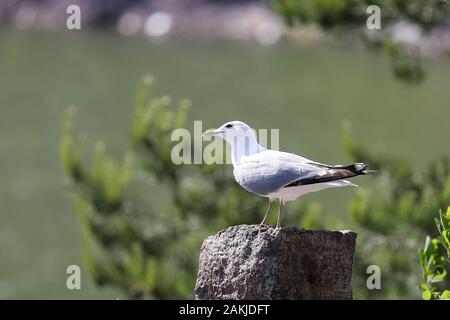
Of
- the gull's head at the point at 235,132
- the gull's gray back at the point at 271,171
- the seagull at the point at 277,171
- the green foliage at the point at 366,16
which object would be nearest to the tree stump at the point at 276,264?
the seagull at the point at 277,171

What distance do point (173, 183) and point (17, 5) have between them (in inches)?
1670

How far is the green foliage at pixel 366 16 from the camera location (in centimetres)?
781

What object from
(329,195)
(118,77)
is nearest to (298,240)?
(329,195)

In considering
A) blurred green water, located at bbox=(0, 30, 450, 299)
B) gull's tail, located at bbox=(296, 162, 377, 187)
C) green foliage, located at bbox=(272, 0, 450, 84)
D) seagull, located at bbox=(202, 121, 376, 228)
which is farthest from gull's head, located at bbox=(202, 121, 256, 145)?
blurred green water, located at bbox=(0, 30, 450, 299)

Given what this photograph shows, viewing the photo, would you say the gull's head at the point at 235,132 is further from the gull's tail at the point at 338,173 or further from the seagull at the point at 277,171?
the gull's tail at the point at 338,173

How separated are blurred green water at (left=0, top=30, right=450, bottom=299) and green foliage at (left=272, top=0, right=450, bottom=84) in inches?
162

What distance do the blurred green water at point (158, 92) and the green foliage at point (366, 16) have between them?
4.12m

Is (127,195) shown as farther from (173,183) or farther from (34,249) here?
(34,249)

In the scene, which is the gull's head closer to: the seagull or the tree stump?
the seagull

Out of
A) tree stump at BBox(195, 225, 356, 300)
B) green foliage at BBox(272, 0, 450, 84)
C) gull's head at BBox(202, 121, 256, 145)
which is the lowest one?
tree stump at BBox(195, 225, 356, 300)

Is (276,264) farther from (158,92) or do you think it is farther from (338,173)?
(158,92)

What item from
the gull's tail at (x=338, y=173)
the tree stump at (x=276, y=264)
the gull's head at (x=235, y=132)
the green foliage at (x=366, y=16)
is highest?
the green foliage at (x=366, y=16)

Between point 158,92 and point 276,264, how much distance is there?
84.1 feet

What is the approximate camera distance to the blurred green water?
17281mm
